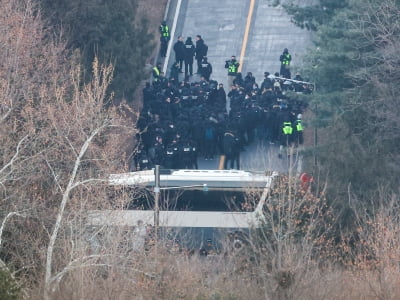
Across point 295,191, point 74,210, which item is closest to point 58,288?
point 74,210

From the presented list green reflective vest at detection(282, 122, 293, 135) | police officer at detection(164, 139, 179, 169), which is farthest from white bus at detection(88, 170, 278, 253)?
green reflective vest at detection(282, 122, 293, 135)

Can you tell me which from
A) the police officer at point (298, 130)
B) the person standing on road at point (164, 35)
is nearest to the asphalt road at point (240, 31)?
the person standing on road at point (164, 35)

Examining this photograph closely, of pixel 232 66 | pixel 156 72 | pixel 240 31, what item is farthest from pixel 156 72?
pixel 240 31

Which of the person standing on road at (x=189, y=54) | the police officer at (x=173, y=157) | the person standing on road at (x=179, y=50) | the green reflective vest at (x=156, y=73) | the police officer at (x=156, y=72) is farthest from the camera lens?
the person standing on road at (x=189, y=54)

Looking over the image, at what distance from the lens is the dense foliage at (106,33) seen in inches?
1649

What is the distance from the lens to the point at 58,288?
22328 millimetres

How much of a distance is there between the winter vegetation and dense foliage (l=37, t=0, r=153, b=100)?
0.05 meters

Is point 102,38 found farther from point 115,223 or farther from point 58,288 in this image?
point 58,288

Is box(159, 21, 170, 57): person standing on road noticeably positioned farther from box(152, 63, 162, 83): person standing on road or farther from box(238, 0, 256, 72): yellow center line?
box(152, 63, 162, 83): person standing on road

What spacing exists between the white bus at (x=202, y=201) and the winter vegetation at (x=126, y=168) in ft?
4.69

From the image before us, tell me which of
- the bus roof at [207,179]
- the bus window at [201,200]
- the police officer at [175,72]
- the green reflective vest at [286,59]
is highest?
the green reflective vest at [286,59]

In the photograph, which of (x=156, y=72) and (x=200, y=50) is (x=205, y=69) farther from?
(x=156, y=72)

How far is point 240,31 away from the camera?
51.8 m

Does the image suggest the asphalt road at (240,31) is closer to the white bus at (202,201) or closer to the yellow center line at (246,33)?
the yellow center line at (246,33)
